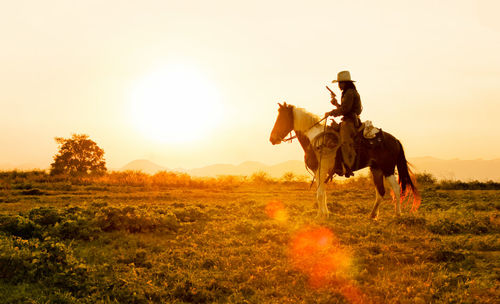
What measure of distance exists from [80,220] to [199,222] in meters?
3.38

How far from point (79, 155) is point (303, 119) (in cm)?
3220

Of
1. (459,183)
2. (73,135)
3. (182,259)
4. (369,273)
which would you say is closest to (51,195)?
(182,259)

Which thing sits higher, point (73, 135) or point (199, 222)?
point (73, 135)

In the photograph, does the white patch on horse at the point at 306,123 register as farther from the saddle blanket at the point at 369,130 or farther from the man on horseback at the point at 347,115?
the saddle blanket at the point at 369,130

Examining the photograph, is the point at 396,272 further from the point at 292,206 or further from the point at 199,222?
the point at 292,206

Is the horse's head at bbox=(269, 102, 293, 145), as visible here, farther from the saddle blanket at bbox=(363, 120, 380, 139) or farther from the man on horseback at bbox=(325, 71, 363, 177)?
the saddle blanket at bbox=(363, 120, 380, 139)

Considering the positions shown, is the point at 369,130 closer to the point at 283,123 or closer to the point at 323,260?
the point at 283,123

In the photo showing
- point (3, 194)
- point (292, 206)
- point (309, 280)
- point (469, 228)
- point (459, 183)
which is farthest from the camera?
point (459, 183)

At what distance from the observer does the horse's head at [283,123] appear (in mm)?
10609

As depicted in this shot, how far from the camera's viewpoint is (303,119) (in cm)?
1051

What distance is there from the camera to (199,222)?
35.6ft

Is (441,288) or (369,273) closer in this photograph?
(441,288)

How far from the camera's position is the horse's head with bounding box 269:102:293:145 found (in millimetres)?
10609

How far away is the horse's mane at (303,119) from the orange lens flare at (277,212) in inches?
117
